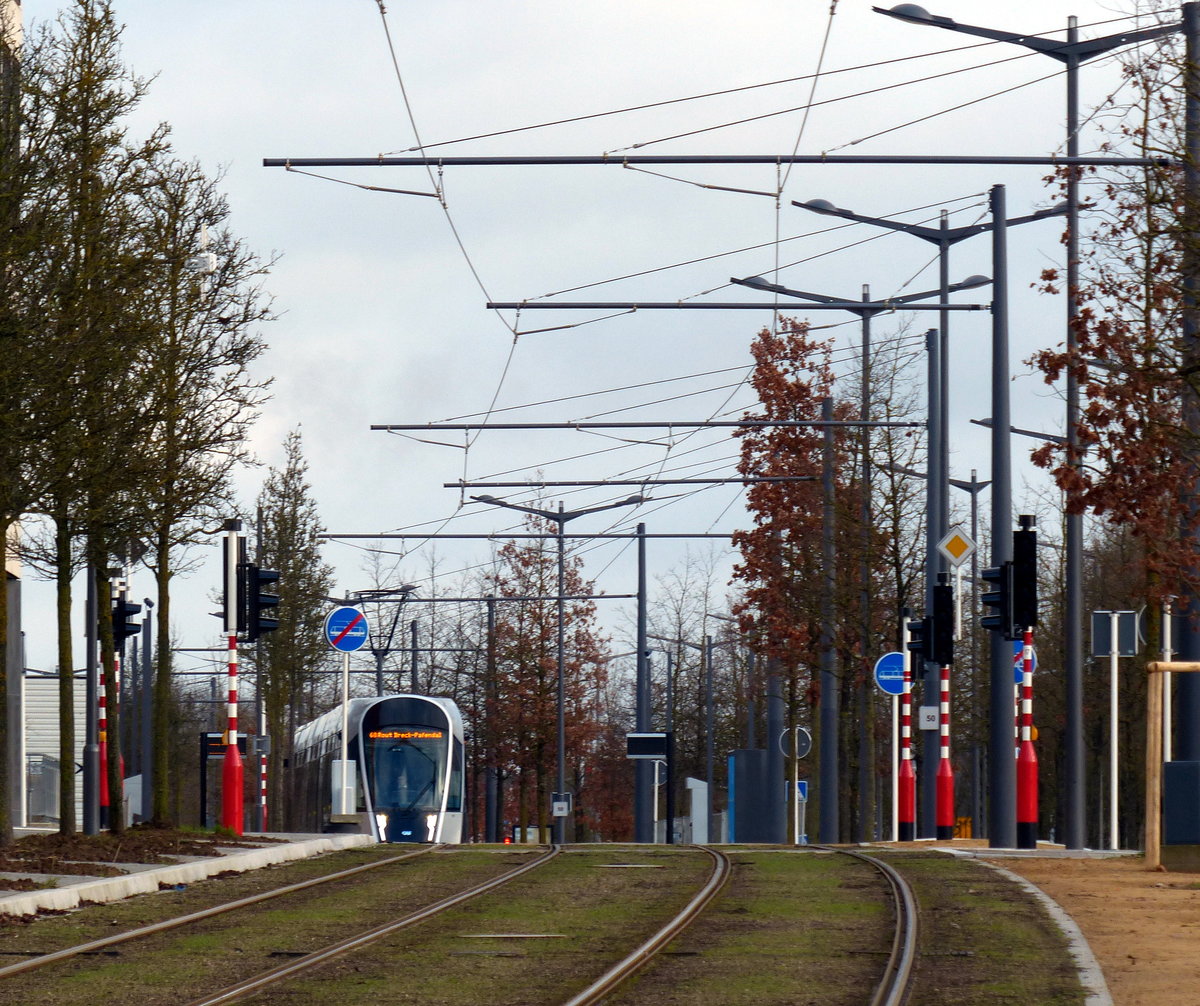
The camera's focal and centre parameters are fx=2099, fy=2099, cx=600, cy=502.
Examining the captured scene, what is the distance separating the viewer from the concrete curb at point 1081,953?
10031mm

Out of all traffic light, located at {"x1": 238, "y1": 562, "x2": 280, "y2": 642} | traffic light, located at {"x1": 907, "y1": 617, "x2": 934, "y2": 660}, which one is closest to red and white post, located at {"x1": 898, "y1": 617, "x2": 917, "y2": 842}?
traffic light, located at {"x1": 907, "y1": 617, "x2": 934, "y2": 660}

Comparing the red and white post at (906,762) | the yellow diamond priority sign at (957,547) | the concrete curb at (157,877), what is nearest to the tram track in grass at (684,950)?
the concrete curb at (157,877)

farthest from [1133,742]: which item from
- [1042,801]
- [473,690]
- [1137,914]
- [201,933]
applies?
[201,933]

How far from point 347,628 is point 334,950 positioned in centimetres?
1747

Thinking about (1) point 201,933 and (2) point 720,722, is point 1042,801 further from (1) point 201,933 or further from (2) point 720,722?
(1) point 201,933

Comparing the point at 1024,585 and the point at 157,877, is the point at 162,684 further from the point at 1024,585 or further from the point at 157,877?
the point at 1024,585

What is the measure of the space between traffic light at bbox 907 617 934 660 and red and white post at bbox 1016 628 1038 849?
110 inches

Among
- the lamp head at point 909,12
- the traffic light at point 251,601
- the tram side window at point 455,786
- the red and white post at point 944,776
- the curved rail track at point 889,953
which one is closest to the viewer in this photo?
the curved rail track at point 889,953

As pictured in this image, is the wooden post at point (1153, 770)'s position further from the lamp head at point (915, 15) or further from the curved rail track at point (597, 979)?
the lamp head at point (915, 15)

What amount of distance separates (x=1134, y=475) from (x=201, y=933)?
27.5 ft

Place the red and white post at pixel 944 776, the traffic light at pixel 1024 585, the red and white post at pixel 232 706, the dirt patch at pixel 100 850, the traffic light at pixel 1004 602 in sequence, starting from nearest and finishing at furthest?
the dirt patch at pixel 100 850 < the traffic light at pixel 1024 585 < the traffic light at pixel 1004 602 < the red and white post at pixel 232 706 < the red and white post at pixel 944 776

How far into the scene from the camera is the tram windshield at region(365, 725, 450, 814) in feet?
122

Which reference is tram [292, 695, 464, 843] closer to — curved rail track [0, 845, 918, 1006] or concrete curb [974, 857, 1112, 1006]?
curved rail track [0, 845, 918, 1006]

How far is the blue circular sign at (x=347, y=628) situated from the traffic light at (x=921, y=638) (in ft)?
25.1
